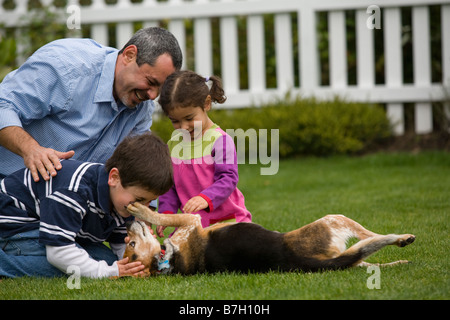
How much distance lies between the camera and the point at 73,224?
3.68 m

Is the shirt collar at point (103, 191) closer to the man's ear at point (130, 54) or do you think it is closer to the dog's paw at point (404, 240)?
the man's ear at point (130, 54)

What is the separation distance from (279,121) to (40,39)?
3.94m

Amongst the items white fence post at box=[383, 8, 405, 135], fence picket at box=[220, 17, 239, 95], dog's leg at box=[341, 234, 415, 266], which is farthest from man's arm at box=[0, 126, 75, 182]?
white fence post at box=[383, 8, 405, 135]

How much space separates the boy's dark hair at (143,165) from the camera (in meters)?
3.70

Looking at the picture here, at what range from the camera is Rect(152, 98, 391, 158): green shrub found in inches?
330

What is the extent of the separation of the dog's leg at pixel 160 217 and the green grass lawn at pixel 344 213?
13.4 inches

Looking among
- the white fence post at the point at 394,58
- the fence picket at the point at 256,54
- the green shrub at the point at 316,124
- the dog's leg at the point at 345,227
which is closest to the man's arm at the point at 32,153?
the dog's leg at the point at 345,227

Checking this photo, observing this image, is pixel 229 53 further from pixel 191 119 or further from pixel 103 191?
pixel 103 191

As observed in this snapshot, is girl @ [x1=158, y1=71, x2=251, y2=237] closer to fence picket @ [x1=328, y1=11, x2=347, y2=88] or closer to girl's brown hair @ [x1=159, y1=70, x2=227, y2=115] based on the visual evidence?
girl's brown hair @ [x1=159, y1=70, x2=227, y2=115]

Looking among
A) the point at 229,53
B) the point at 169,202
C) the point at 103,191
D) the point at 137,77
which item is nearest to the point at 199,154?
the point at 169,202

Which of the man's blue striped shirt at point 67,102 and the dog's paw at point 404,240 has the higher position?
the man's blue striped shirt at point 67,102

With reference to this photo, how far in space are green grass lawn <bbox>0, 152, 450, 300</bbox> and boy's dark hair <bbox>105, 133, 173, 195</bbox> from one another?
58 centimetres

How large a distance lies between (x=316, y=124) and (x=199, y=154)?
4.14 m
